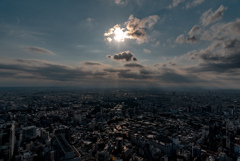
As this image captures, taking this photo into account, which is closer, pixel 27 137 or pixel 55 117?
pixel 27 137

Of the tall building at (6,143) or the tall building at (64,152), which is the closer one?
the tall building at (64,152)

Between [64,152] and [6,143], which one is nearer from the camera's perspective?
[64,152]

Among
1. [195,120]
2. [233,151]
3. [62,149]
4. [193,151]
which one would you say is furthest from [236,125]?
[62,149]

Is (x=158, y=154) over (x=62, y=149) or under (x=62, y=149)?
under

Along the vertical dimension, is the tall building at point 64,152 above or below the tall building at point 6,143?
above

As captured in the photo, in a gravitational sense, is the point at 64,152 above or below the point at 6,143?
above

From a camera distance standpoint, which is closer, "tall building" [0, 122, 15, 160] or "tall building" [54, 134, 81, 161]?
"tall building" [54, 134, 81, 161]

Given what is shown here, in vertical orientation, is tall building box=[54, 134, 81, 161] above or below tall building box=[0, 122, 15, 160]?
above

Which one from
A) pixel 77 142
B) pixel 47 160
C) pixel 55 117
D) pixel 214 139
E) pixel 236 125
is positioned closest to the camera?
pixel 47 160

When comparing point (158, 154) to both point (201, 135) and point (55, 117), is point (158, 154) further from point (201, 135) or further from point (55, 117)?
point (55, 117)

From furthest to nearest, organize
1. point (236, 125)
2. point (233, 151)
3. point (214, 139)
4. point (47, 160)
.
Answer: point (236, 125) < point (214, 139) < point (233, 151) < point (47, 160)
